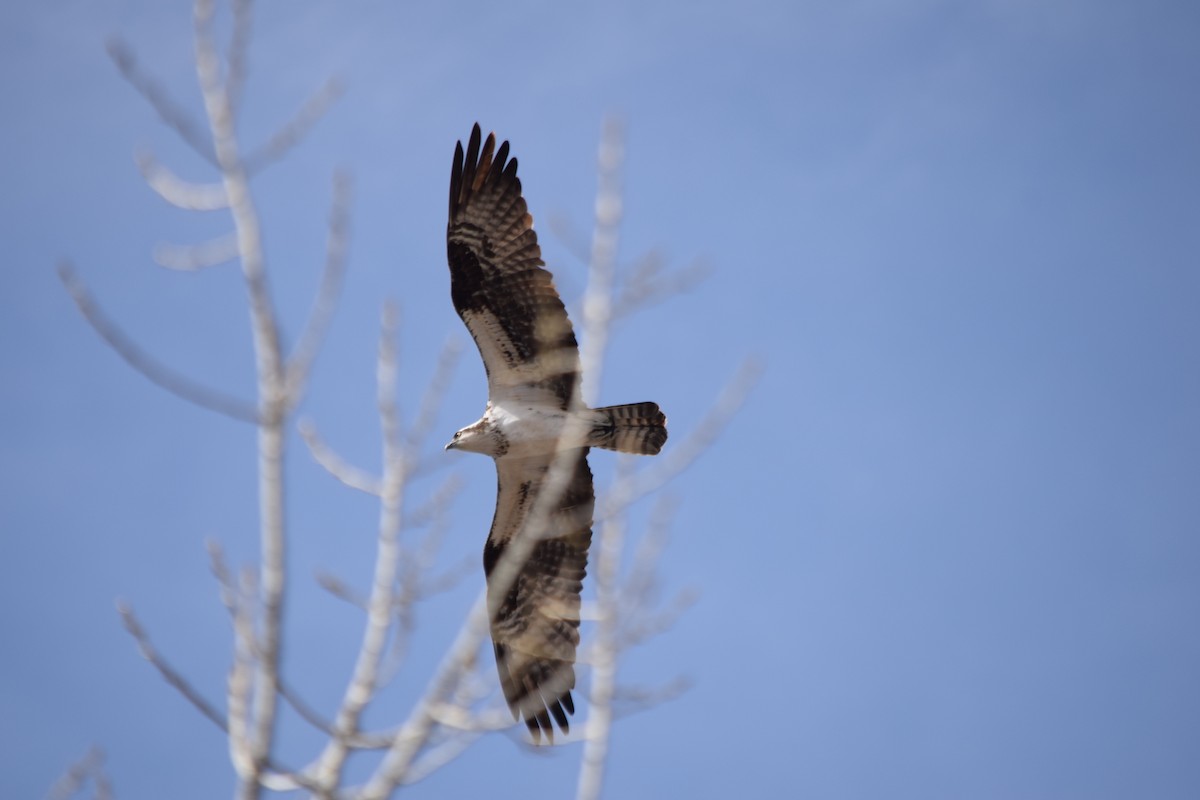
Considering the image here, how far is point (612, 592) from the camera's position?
7.34 meters

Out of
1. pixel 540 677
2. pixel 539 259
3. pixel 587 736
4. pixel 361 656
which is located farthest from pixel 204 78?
pixel 540 677

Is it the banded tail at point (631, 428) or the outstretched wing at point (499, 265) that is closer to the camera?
the outstretched wing at point (499, 265)

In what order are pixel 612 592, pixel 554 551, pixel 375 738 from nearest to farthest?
pixel 375 738, pixel 612 592, pixel 554 551

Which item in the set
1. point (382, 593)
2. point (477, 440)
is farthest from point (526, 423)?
point (382, 593)

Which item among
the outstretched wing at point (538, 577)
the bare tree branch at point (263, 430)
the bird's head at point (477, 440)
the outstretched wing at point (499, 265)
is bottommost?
the bare tree branch at point (263, 430)

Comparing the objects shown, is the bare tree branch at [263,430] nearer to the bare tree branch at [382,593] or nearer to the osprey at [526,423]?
the bare tree branch at [382,593]

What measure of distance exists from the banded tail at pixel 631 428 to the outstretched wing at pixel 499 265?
0.55 m

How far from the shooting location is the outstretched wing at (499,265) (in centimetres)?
894

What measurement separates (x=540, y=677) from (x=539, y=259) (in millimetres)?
3331

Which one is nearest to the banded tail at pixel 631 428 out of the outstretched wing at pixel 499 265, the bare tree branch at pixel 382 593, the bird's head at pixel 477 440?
the outstretched wing at pixel 499 265

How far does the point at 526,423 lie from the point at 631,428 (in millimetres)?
852

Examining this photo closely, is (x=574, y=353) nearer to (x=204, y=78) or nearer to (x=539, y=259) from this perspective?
(x=539, y=259)

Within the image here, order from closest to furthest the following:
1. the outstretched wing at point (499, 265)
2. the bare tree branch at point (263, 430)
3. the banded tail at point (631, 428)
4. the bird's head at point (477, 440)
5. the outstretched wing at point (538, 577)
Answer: the bare tree branch at point (263, 430) → the outstretched wing at point (499, 265) → the banded tail at point (631, 428) → the bird's head at point (477, 440) → the outstretched wing at point (538, 577)

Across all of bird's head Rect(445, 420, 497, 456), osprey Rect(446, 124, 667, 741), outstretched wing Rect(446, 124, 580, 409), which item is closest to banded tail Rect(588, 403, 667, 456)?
osprey Rect(446, 124, 667, 741)
